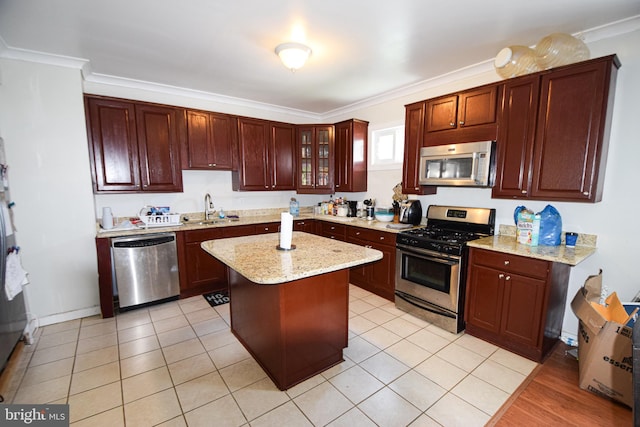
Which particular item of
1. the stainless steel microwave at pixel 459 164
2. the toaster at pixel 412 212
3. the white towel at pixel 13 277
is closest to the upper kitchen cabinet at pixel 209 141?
the white towel at pixel 13 277

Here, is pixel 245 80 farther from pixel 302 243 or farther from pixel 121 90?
pixel 302 243

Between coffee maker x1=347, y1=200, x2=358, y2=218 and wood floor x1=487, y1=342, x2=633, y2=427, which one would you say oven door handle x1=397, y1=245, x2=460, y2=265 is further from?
coffee maker x1=347, y1=200, x2=358, y2=218

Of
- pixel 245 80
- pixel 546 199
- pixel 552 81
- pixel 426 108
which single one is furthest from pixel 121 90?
pixel 546 199

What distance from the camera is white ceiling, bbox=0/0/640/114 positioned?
78.0 inches

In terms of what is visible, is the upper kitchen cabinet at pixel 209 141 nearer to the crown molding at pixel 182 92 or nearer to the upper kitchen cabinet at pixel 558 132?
the crown molding at pixel 182 92

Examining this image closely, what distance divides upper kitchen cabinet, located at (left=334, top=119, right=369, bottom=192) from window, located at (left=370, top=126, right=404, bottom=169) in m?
Result: 0.16

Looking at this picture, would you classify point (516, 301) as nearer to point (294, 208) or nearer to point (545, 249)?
point (545, 249)

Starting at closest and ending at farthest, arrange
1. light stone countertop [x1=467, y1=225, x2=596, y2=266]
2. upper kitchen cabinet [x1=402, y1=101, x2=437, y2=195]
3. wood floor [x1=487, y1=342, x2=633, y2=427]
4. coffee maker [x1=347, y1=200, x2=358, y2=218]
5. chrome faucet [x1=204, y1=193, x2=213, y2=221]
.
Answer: wood floor [x1=487, y1=342, x2=633, y2=427] → light stone countertop [x1=467, y1=225, x2=596, y2=266] → upper kitchen cabinet [x1=402, y1=101, x2=437, y2=195] → chrome faucet [x1=204, y1=193, x2=213, y2=221] → coffee maker [x1=347, y1=200, x2=358, y2=218]

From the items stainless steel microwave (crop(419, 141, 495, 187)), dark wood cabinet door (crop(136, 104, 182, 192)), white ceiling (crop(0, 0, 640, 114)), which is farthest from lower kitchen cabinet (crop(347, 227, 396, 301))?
dark wood cabinet door (crop(136, 104, 182, 192))

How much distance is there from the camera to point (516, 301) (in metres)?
2.36

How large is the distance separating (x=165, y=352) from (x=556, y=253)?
3.37 m

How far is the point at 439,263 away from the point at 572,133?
1.51 metres

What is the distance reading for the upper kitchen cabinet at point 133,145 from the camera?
3129mm

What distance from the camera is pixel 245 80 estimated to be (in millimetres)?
3443
